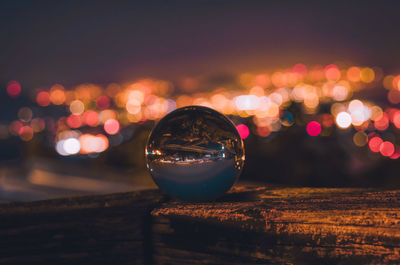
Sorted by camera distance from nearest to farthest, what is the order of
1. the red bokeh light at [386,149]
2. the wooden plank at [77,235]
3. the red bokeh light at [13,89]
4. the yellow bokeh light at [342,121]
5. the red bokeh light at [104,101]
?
the wooden plank at [77,235], the yellow bokeh light at [342,121], the red bokeh light at [386,149], the red bokeh light at [13,89], the red bokeh light at [104,101]

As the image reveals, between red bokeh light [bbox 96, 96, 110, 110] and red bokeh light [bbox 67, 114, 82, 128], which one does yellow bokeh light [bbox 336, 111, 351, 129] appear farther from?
red bokeh light [bbox 67, 114, 82, 128]

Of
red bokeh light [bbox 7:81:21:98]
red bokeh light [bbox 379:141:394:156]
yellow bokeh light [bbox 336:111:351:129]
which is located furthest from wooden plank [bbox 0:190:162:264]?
red bokeh light [bbox 7:81:21:98]

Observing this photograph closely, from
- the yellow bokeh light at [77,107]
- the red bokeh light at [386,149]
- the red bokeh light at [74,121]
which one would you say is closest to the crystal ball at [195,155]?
the red bokeh light at [386,149]

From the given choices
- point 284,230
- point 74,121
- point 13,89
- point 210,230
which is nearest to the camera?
point 284,230

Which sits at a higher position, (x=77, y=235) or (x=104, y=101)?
(x=104, y=101)

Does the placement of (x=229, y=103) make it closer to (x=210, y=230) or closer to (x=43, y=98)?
(x=43, y=98)

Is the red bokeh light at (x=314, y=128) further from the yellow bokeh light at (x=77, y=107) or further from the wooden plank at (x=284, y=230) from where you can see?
the yellow bokeh light at (x=77, y=107)

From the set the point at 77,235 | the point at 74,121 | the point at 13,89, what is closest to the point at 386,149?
the point at 77,235
